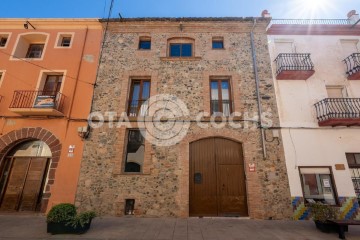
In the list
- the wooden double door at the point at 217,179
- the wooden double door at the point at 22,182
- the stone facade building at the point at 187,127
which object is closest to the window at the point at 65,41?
the stone facade building at the point at 187,127

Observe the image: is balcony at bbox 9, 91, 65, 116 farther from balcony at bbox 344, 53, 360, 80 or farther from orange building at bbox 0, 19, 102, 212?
balcony at bbox 344, 53, 360, 80

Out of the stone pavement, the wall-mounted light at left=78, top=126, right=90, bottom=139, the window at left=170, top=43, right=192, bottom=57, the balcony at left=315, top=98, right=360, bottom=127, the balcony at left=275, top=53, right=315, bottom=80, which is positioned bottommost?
the stone pavement

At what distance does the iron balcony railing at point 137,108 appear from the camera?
29.8 feet

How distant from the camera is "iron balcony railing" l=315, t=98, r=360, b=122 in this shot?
8297 mm

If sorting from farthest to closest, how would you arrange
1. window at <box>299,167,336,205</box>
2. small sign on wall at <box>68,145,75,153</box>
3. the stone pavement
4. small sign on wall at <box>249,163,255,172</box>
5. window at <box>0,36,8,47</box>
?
window at <box>0,36,8,47</box> < small sign on wall at <box>68,145,75,153</box> < small sign on wall at <box>249,163,255,172</box> < window at <box>299,167,336,205</box> < the stone pavement

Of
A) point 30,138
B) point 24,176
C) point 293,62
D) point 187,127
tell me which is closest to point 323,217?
point 187,127

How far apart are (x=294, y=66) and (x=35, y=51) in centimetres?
1345

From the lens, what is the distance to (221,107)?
913 centimetres

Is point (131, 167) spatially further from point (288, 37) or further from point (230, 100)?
point (288, 37)

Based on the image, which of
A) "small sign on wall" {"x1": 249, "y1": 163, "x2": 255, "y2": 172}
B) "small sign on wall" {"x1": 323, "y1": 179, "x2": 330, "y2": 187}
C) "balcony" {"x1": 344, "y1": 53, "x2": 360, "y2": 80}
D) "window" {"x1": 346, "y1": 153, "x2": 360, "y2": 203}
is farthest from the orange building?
"balcony" {"x1": 344, "y1": 53, "x2": 360, "y2": 80}

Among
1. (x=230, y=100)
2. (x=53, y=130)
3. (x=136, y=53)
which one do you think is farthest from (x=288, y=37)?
(x=53, y=130)

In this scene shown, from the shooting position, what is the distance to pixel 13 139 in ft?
28.3

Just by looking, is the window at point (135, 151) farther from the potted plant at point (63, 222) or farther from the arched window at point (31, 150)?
the arched window at point (31, 150)

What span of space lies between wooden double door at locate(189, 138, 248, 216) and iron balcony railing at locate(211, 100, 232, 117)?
4.01 feet
